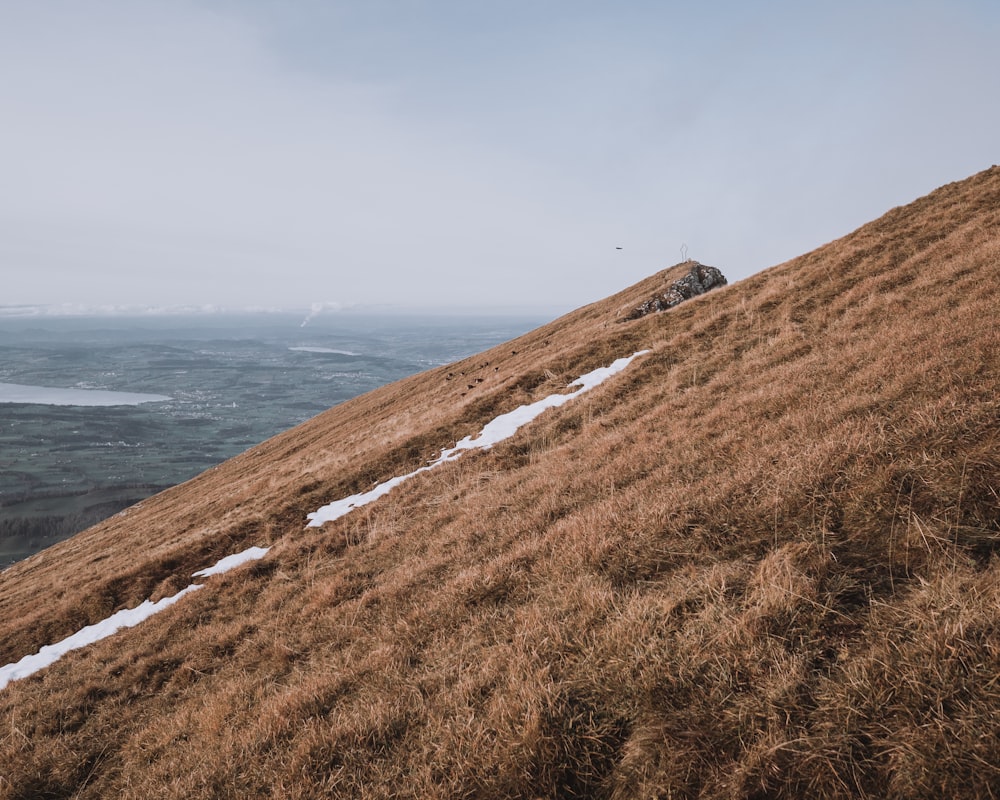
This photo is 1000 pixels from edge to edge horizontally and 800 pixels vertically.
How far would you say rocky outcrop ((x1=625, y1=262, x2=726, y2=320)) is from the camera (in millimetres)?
33938

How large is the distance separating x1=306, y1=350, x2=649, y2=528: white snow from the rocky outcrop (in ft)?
52.2

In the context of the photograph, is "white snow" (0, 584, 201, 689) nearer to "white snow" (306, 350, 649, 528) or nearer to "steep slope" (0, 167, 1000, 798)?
"steep slope" (0, 167, 1000, 798)

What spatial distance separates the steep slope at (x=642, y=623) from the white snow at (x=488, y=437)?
173cm

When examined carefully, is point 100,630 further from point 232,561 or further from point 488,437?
point 488,437

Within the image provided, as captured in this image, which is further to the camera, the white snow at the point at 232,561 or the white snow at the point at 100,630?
the white snow at the point at 232,561

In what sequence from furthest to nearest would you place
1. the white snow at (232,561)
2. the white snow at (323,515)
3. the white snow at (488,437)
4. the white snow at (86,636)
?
the white snow at (488,437), the white snow at (232,561), the white snow at (323,515), the white snow at (86,636)

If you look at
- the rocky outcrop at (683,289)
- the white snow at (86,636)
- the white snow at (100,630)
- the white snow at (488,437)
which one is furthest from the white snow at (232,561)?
the rocky outcrop at (683,289)

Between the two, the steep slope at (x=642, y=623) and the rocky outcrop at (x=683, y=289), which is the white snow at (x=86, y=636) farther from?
the rocky outcrop at (x=683, y=289)

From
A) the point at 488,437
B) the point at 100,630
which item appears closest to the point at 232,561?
the point at 100,630

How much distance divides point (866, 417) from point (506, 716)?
702 cm

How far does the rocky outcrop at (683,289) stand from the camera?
33938mm

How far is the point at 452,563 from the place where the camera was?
26.4 ft

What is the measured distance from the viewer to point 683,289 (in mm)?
35594

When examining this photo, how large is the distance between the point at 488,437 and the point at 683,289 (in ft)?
86.4
